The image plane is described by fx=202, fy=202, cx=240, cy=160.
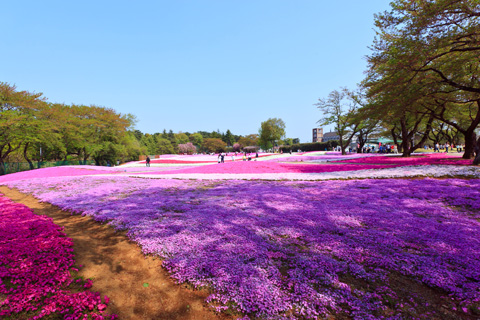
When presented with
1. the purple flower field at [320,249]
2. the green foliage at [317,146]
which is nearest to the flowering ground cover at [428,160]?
the purple flower field at [320,249]

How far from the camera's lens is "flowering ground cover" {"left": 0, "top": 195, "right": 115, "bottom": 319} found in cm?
298

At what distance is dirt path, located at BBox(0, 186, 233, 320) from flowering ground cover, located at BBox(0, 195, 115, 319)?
22 centimetres

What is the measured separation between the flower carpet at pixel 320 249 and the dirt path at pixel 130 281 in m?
0.24

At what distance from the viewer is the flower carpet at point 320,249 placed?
3.06 m

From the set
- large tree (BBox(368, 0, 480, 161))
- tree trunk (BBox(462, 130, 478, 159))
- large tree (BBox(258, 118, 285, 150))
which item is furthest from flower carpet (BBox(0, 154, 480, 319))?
large tree (BBox(258, 118, 285, 150))

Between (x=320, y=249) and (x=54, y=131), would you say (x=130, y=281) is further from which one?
(x=54, y=131)

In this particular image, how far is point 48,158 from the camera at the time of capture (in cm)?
4259

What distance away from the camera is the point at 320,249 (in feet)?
15.1

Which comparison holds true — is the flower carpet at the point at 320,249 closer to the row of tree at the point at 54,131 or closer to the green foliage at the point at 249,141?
the row of tree at the point at 54,131

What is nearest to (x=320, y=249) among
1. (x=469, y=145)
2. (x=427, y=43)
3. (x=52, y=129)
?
(x=427, y=43)

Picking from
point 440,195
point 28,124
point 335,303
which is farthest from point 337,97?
point 28,124

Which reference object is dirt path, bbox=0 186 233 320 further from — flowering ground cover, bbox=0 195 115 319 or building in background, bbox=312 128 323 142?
building in background, bbox=312 128 323 142

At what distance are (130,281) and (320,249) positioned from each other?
3.98m

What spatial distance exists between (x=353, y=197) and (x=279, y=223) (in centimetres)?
472
